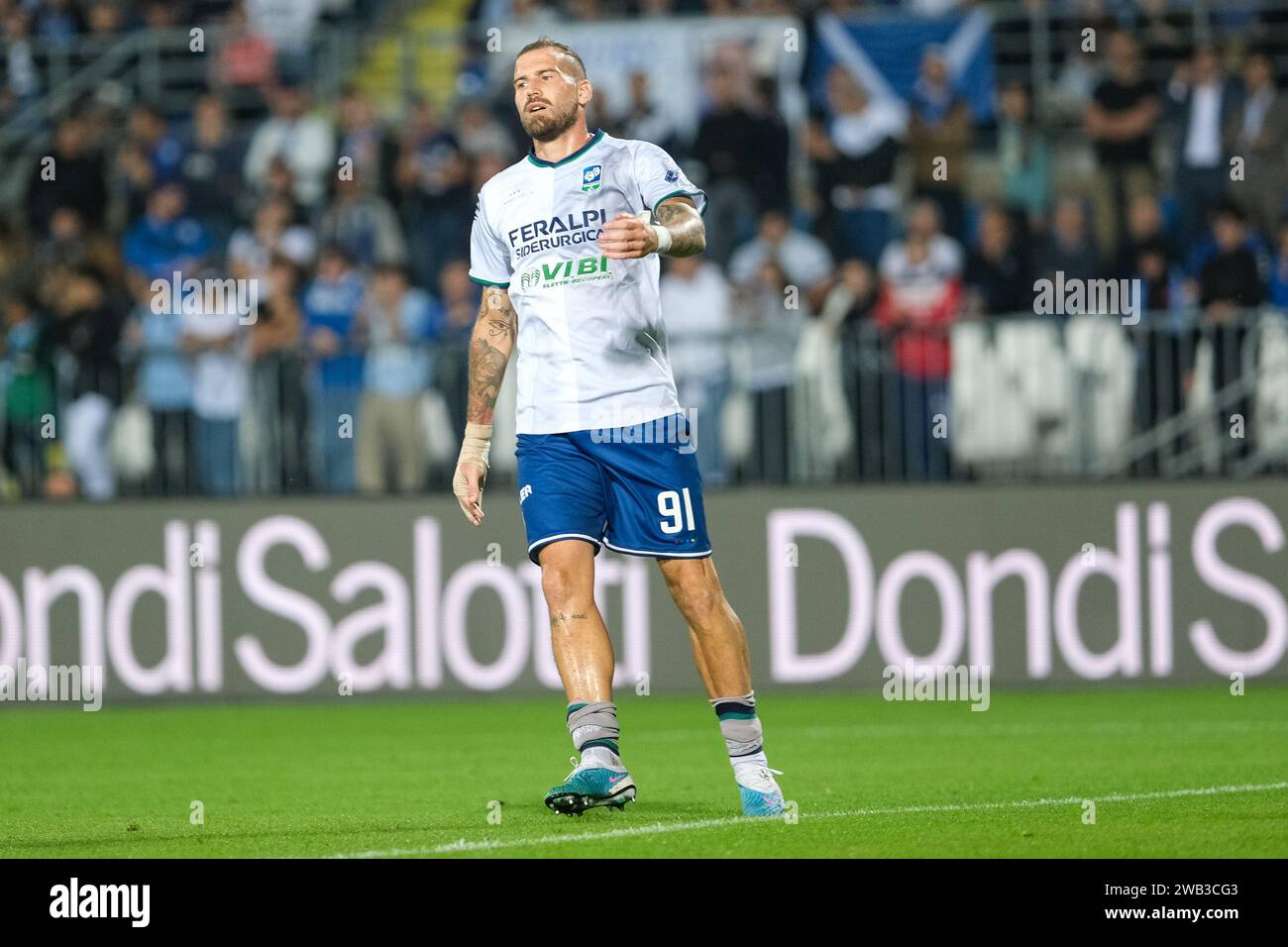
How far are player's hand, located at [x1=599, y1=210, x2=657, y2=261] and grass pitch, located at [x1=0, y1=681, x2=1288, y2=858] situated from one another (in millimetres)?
1889

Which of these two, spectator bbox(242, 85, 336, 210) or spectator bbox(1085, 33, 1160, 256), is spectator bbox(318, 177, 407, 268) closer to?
spectator bbox(242, 85, 336, 210)

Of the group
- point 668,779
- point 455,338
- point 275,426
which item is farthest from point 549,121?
point 455,338

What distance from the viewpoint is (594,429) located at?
8195mm

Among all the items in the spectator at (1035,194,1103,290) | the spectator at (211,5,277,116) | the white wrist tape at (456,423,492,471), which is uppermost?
the spectator at (211,5,277,116)

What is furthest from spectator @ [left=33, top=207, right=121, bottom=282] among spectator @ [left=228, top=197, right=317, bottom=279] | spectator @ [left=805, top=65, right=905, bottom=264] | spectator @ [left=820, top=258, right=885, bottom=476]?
spectator @ [left=820, top=258, right=885, bottom=476]

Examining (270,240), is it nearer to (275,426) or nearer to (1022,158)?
(275,426)

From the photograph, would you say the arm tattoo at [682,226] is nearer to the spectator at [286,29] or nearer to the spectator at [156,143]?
the spectator at [156,143]

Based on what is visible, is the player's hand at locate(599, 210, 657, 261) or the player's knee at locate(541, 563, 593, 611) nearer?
the player's hand at locate(599, 210, 657, 261)

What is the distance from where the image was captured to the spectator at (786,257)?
15.8m

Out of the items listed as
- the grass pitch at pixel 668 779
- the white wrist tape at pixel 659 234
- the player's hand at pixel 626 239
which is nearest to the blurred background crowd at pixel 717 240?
the grass pitch at pixel 668 779

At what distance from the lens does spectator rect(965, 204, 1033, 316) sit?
50.8ft

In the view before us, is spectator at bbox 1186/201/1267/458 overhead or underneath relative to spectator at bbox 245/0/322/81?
underneath

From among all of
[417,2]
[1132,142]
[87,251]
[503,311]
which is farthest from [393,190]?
[503,311]

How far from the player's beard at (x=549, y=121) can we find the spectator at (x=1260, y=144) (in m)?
8.70
